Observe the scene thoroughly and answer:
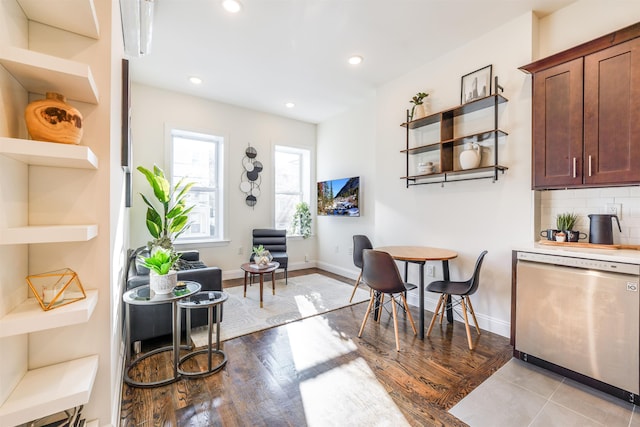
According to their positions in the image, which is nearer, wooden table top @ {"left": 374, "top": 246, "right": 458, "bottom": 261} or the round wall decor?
wooden table top @ {"left": 374, "top": 246, "right": 458, "bottom": 261}

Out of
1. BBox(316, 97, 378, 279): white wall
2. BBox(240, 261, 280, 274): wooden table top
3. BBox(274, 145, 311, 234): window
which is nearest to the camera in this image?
BBox(240, 261, 280, 274): wooden table top

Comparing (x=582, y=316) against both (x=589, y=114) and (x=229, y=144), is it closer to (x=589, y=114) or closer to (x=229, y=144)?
(x=589, y=114)

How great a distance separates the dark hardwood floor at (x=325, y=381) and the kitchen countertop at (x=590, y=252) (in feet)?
3.13

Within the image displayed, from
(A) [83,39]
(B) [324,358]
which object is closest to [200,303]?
(B) [324,358]

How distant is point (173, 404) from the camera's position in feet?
5.88

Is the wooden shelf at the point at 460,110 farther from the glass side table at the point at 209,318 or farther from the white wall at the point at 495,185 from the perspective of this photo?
the glass side table at the point at 209,318

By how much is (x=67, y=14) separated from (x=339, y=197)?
424 cm

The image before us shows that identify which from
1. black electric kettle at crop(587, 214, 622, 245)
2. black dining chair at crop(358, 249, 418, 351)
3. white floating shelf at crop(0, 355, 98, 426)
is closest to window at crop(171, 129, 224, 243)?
black dining chair at crop(358, 249, 418, 351)

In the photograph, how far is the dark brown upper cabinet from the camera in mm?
1984

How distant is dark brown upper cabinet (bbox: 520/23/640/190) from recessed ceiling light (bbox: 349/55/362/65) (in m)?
1.71

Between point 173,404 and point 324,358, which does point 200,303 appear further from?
point 324,358

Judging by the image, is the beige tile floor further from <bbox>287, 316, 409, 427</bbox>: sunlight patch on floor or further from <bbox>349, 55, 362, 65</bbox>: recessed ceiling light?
<bbox>349, 55, 362, 65</bbox>: recessed ceiling light

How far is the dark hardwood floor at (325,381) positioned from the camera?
1690 mm

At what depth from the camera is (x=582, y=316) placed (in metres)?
1.93
